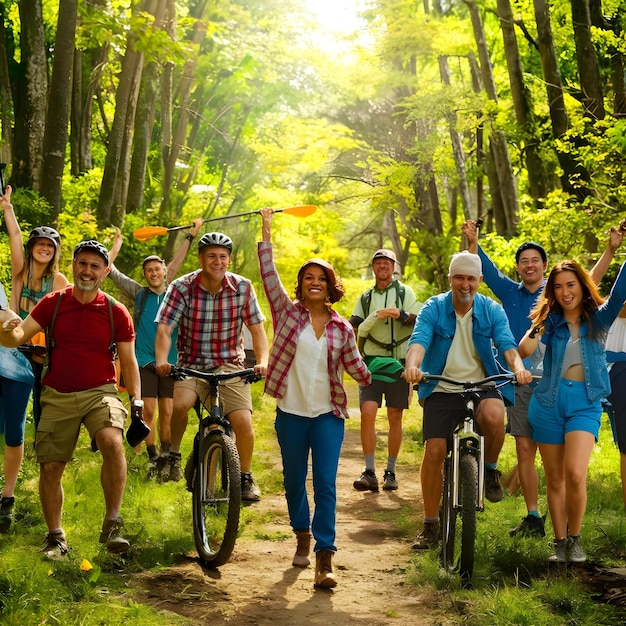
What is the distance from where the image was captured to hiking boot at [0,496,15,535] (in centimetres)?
741

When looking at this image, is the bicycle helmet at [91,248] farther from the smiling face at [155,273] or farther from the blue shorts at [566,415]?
the smiling face at [155,273]

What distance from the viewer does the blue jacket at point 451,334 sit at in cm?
720

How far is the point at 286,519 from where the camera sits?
29.5ft

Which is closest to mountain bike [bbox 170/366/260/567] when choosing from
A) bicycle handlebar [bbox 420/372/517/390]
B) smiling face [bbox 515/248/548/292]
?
bicycle handlebar [bbox 420/372/517/390]

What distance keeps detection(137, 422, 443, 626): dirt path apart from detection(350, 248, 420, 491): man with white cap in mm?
1887

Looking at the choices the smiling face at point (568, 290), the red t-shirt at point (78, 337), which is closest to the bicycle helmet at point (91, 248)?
the red t-shirt at point (78, 337)

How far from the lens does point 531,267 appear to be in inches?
331

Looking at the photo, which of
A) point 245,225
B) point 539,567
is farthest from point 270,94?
point 539,567

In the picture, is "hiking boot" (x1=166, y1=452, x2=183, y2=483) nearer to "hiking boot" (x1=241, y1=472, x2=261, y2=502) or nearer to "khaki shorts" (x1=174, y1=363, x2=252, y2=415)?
"hiking boot" (x1=241, y1=472, x2=261, y2=502)

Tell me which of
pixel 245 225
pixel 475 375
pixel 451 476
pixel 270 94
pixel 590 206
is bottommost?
pixel 451 476

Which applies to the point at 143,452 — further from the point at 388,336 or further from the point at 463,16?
the point at 463,16

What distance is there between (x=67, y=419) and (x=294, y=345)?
1.58 m

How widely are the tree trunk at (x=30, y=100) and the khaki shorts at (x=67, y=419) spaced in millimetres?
7573

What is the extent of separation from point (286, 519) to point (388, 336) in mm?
2572
